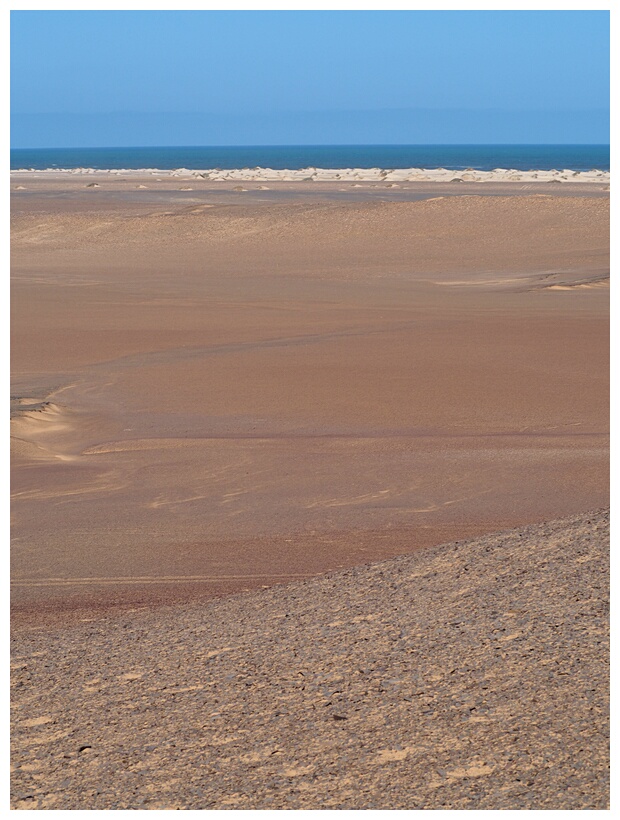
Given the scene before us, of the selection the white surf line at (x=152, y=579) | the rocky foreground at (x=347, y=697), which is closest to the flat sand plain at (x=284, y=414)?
the white surf line at (x=152, y=579)

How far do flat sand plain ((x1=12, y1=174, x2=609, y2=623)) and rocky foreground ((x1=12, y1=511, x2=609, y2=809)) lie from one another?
107 cm

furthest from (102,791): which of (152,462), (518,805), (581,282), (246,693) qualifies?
(581,282)

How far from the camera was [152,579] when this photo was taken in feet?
19.7

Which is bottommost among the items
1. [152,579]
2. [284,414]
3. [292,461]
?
[152,579]

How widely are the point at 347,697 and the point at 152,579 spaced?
2.47 meters

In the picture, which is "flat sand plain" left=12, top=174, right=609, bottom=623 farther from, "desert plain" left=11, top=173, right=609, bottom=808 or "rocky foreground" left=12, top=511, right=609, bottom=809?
"rocky foreground" left=12, top=511, right=609, bottom=809

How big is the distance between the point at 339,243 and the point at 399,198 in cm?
1484

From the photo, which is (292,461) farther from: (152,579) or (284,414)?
(152,579)

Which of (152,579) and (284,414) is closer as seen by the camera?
(152,579)

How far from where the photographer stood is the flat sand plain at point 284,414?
6574 millimetres

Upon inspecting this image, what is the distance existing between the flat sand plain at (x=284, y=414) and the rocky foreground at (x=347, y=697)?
107 centimetres

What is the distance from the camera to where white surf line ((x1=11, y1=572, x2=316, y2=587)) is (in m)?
5.93

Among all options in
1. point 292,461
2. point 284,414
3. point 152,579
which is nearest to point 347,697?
point 152,579

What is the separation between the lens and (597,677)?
3666 millimetres
